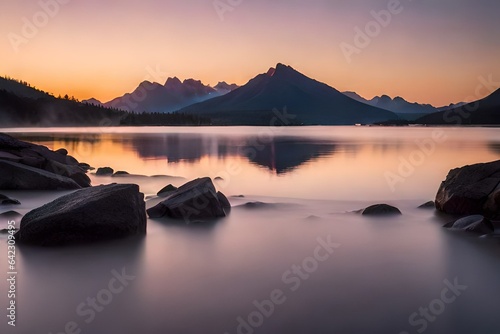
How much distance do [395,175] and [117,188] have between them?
21.8 m

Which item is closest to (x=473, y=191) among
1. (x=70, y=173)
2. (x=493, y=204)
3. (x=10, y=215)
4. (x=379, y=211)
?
(x=493, y=204)

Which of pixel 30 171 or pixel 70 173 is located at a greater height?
pixel 30 171

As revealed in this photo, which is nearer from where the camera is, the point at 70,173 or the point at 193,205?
the point at 193,205

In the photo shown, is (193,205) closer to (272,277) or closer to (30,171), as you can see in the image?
(272,277)

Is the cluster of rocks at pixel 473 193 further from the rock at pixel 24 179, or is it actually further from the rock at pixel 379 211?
the rock at pixel 24 179

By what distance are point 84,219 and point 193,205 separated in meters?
3.72

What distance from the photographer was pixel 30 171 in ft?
61.2

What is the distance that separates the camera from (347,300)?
7.67 meters

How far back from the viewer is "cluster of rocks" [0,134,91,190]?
59.5 ft

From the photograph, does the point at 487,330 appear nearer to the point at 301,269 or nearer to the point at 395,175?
the point at 301,269

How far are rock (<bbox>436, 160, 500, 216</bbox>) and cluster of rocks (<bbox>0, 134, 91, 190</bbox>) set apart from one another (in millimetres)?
13905

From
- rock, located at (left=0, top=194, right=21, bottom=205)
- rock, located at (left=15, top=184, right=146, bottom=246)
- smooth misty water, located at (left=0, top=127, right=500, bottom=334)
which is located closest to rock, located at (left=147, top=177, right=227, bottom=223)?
smooth misty water, located at (left=0, top=127, right=500, bottom=334)

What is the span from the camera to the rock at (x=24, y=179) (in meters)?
18.0

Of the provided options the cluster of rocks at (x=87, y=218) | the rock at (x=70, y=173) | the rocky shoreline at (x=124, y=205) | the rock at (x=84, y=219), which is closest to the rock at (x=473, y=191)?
the rocky shoreline at (x=124, y=205)
